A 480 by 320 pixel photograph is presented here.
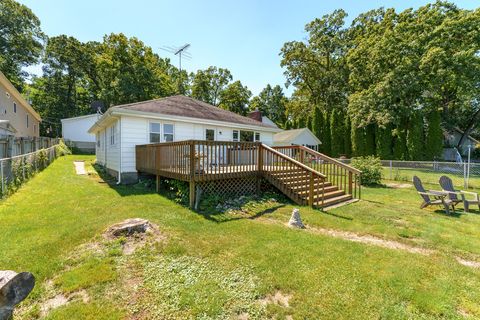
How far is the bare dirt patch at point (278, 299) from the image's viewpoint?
2849mm

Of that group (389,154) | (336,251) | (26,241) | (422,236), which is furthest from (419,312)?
(389,154)

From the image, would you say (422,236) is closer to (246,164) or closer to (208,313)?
(208,313)

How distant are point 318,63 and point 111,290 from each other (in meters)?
33.0

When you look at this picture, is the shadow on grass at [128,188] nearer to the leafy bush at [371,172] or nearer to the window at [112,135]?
the window at [112,135]

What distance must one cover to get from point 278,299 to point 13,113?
22.5 meters

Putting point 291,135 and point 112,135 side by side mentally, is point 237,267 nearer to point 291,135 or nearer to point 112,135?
point 112,135

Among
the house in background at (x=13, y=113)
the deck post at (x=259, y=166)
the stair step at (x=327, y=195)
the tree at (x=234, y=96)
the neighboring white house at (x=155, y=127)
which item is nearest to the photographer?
the stair step at (x=327, y=195)

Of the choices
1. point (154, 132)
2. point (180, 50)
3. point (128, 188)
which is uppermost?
point (180, 50)

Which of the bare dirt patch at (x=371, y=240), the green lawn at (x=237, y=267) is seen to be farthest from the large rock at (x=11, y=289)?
the bare dirt patch at (x=371, y=240)

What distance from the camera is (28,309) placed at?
8.96ft

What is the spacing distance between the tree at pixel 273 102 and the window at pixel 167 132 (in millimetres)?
38126

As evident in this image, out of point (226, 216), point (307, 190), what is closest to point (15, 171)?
point (226, 216)

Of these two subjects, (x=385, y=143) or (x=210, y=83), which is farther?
(x=210, y=83)

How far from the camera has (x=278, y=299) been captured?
292 centimetres
